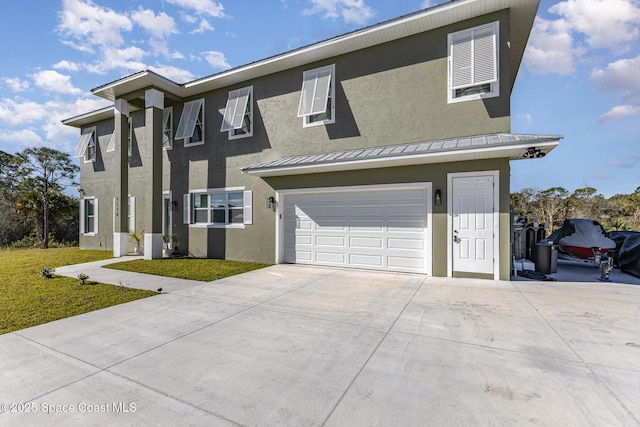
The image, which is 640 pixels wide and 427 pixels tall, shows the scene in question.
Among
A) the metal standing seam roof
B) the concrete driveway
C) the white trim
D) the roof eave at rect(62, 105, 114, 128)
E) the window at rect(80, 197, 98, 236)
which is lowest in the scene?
the concrete driveway

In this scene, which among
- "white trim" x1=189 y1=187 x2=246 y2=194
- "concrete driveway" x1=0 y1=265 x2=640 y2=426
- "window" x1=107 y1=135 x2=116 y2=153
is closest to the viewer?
"concrete driveway" x1=0 y1=265 x2=640 y2=426

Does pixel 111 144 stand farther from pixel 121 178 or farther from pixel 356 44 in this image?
pixel 356 44

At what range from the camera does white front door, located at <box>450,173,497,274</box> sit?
22.2 ft

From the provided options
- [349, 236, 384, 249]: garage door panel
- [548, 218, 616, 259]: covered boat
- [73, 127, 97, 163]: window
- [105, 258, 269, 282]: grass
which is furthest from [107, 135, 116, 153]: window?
[548, 218, 616, 259]: covered boat

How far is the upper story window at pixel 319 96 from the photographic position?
8555mm

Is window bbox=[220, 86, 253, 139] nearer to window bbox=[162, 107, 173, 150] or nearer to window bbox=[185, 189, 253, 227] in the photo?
window bbox=[185, 189, 253, 227]

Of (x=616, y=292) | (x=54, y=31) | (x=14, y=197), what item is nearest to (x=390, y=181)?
(x=616, y=292)

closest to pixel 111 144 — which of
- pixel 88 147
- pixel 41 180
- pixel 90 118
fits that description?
pixel 90 118

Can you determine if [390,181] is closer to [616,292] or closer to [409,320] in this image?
[409,320]

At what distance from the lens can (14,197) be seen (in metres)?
17.9

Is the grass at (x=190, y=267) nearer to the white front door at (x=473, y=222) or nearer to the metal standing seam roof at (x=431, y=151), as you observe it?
the metal standing seam roof at (x=431, y=151)

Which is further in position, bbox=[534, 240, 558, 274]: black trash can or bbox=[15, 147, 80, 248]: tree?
bbox=[15, 147, 80, 248]: tree

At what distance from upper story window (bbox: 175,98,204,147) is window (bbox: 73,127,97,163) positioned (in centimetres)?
677

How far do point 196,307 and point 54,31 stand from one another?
35.0 ft
